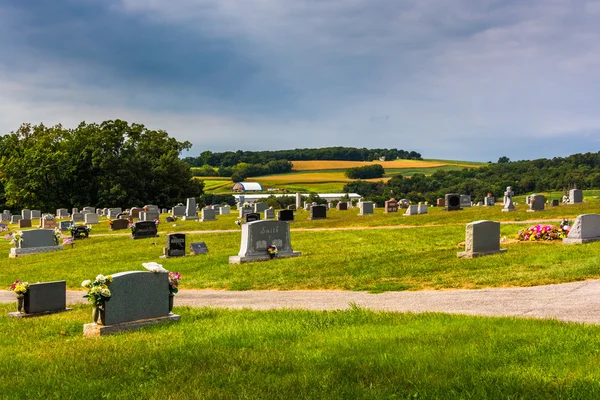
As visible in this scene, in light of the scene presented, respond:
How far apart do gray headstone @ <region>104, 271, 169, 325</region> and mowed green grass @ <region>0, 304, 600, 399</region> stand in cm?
58

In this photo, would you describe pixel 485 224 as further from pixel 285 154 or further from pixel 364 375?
pixel 285 154

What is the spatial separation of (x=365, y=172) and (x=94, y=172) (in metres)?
66.5

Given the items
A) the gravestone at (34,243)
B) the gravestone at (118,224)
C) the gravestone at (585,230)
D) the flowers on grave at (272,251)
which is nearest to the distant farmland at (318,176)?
the gravestone at (118,224)

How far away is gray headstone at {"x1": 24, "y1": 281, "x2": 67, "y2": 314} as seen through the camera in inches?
504

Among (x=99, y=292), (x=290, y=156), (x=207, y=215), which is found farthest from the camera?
(x=290, y=156)

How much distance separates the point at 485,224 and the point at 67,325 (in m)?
12.7

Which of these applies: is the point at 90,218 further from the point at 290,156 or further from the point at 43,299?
the point at 290,156

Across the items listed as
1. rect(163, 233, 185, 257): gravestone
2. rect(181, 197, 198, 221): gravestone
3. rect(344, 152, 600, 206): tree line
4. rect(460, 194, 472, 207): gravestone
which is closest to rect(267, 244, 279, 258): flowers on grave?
rect(163, 233, 185, 257): gravestone

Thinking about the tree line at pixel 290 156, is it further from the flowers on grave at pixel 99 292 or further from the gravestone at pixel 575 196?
the flowers on grave at pixel 99 292

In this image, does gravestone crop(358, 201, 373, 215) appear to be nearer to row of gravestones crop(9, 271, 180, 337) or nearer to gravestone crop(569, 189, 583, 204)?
gravestone crop(569, 189, 583, 204)

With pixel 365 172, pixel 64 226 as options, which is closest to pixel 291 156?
pixel 365 172

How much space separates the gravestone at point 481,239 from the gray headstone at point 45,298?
11.8 m

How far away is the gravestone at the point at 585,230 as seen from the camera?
61.9 feet

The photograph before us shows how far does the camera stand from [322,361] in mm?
6672
